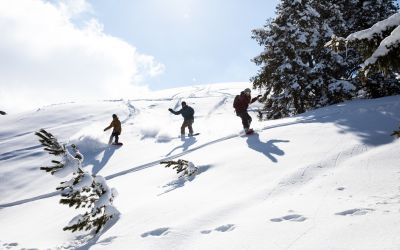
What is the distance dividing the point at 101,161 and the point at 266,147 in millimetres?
7090

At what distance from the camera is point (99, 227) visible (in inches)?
267

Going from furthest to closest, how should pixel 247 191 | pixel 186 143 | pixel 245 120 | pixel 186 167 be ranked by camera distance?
pixel 186 143
pixel 245 120
pixel 186 167
pixel 247 191

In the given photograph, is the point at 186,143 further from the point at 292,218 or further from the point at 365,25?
the point at 365,25

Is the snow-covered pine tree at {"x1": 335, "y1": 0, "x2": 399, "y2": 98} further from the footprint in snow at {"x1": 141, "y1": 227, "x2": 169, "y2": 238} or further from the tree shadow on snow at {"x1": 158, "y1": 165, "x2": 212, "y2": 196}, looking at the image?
the footprint in snow at {"x1": 141, "y1": 227, "x2": 169, "y2": 238}

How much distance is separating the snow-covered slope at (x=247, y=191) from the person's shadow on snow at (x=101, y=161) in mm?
75

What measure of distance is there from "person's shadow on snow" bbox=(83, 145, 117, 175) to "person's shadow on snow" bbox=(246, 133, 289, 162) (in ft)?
17.6

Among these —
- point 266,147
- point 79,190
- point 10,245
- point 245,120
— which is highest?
point 245,120

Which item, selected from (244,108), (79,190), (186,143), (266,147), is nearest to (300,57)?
(244,108)

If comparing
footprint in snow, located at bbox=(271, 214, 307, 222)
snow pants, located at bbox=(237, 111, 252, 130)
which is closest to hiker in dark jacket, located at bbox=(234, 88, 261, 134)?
snow pants, located at bbox=(237, 111, 252, 130)

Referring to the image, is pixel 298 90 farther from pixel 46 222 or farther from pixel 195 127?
pixel 46 222

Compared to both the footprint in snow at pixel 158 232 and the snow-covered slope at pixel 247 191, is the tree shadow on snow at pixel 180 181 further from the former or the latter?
the footprint in snow at pixel 158 232

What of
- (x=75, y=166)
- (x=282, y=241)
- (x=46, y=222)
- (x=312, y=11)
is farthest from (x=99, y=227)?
(x=312, y=11)

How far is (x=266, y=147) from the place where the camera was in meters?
10.8

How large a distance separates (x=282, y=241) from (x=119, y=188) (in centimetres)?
653
